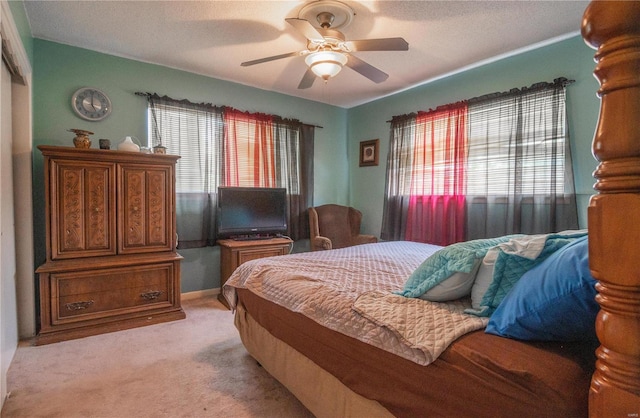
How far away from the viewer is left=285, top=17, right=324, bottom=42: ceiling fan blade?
2159mm

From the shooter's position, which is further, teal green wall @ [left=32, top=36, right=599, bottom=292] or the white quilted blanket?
teal green wall @ [left=32, top=36, right=599, bottom=292]

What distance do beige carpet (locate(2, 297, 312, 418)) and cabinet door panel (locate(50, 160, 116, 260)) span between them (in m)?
0.77

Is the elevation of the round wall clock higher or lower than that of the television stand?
higher

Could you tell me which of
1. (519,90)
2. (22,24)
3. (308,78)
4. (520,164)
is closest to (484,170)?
(520,164)

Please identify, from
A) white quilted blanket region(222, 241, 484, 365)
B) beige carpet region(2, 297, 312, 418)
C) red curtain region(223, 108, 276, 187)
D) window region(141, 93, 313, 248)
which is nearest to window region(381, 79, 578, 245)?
white quilted blanket region(222, 241, 484, 365)

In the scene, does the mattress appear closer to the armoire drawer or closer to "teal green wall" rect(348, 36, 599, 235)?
the armoire drawer

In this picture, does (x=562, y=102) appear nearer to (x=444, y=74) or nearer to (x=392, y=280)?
(x=444, y=74)

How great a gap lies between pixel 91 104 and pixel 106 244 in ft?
4.80

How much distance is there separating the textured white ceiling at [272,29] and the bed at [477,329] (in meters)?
1.98

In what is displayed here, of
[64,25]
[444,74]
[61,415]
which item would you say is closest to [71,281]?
[61,415]

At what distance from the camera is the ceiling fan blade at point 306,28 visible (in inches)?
85.0

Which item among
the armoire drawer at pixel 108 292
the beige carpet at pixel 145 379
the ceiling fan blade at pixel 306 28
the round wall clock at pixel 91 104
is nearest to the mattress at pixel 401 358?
the beige carpet at pixel 145 379

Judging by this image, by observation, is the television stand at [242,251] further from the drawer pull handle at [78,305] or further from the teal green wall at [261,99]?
the drawer pull handle at [78,305]

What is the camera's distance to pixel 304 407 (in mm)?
1895
